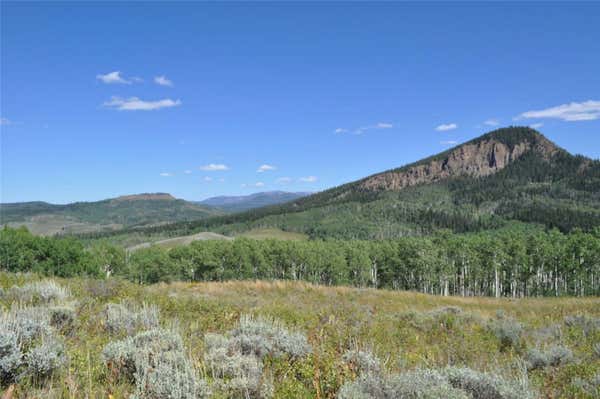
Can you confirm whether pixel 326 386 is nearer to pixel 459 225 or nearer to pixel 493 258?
pixel 493 258

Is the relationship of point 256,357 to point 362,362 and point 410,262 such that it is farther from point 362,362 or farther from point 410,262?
point 410,262

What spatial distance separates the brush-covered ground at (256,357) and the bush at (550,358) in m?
0.02

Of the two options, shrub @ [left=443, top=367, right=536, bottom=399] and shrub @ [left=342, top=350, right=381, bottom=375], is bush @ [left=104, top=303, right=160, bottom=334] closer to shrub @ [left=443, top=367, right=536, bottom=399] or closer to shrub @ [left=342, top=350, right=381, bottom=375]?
shrub @ [left=342, top=350, right=381, bottom=375]

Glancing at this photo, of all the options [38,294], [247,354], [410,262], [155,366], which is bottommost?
[410,262]

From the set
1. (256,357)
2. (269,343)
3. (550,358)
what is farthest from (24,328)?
(550,358)

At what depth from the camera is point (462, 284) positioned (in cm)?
7925

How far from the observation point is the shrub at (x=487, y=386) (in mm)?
4672

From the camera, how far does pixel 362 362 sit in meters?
6.09

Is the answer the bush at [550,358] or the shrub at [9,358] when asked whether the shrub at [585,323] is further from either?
the shrub at [9,358]

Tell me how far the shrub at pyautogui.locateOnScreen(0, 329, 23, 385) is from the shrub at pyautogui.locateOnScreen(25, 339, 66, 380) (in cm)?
12

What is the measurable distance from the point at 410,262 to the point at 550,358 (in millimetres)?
70465

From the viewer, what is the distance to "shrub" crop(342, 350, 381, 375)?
5.91m

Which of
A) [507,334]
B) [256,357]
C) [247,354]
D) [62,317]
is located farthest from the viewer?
[507,334]

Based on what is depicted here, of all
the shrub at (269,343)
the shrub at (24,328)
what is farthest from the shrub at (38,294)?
the shrub at (269,343)
